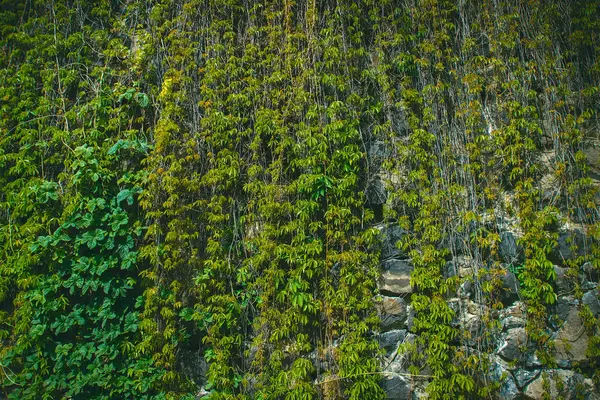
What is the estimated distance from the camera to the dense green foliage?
3547 mm

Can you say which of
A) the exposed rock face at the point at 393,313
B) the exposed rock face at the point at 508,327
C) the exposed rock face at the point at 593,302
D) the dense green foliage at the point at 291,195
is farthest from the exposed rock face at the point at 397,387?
the exposed rock face at the point at 593,302

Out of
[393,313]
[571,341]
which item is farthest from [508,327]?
[393,313]

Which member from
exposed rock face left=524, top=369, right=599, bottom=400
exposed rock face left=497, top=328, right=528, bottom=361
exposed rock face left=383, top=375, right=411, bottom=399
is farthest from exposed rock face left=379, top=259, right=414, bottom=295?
exposed rock face left=524, top=369, right=599, bottom=400

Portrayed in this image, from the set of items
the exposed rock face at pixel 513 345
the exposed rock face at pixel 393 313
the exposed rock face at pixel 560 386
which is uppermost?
the exposed rock face at pixel 393 313

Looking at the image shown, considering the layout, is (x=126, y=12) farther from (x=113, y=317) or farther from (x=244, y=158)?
(x=113, y=317)

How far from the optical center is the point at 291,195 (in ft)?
12.7

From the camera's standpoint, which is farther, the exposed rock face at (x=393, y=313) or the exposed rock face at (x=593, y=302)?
the exposed rock face at (x=393, y=313)

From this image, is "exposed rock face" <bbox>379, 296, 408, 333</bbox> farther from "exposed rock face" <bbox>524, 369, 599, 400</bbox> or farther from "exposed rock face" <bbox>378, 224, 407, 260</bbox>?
"exposed rock face" <bbox>524, 369, 599, 400</bbox>

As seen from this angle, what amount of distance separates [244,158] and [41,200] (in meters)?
1.70

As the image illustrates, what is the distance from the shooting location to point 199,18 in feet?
14.2

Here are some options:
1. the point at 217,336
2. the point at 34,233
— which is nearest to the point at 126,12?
the point at 34,233

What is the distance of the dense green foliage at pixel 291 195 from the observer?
355 centimetres

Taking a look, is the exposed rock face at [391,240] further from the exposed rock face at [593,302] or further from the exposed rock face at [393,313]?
the exposed rock face at [593,302]

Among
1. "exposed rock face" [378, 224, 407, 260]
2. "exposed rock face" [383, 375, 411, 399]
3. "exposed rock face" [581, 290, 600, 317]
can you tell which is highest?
"exposed rock face" [378, 224, 407, 260]
